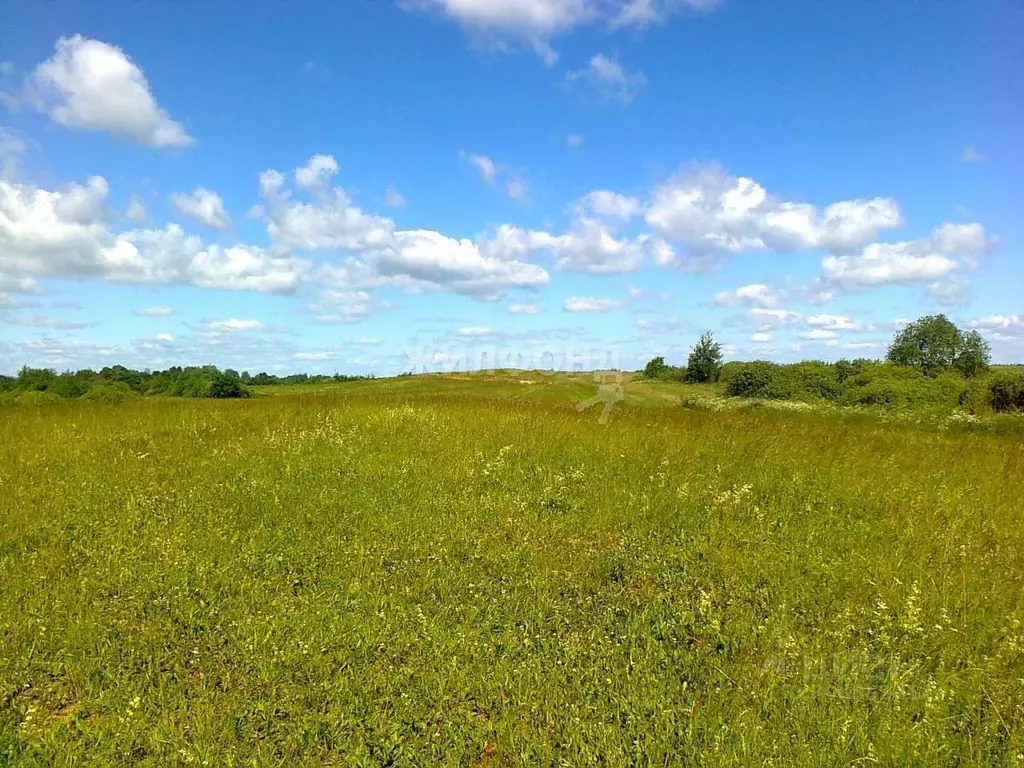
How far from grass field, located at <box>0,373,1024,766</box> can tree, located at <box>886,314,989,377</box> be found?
63382mm

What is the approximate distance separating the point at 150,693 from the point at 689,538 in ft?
19.1

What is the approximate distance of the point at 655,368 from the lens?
70625mm

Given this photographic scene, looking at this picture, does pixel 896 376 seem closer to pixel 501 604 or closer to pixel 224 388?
pixel 501 604

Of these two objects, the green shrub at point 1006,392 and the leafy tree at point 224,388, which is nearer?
the green shrub at point 1006,392

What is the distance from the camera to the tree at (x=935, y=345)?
194 ft

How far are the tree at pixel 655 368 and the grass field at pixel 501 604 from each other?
59.4m

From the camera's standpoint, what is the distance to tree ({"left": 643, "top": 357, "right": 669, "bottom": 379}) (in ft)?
223

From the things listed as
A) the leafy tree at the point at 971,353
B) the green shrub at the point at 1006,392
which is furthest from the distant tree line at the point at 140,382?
the leafy tree at the point at 971,353

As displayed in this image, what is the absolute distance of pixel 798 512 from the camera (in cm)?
754

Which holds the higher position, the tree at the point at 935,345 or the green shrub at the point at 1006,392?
the tree at the point at 935,345

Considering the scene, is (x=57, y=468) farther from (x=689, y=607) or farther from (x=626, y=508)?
(x=689, y=607)

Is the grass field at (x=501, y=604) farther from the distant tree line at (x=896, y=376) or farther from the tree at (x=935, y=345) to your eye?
the tree at (x=935, y=345)

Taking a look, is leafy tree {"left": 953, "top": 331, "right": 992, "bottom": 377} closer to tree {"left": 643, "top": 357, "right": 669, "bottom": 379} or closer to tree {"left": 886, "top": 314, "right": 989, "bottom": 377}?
tree {"left": 886, "top": 314, "right": 989, "bottom": 377}

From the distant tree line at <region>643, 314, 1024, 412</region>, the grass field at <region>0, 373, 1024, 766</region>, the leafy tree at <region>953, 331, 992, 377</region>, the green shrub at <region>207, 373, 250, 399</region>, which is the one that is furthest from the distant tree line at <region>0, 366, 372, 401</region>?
the leafy tree at <region>953, 331, 992, 377</region>
